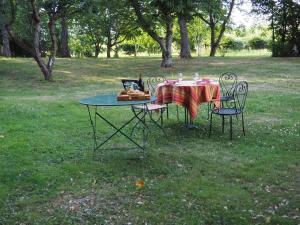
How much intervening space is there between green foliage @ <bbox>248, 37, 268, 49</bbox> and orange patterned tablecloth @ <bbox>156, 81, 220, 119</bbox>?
37.9m

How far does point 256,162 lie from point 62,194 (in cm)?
272

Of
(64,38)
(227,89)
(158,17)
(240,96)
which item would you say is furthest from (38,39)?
(64,38)

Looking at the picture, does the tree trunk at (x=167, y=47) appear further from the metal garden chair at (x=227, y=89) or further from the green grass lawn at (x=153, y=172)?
the green grass lawn at (x=153, y=172)

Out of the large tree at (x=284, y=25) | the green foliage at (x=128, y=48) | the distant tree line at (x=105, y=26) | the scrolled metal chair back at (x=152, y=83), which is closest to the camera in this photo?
the scrolled metal chair back at (x=152, y=83)

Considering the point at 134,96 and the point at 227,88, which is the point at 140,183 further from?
Answer: the point at 227,88

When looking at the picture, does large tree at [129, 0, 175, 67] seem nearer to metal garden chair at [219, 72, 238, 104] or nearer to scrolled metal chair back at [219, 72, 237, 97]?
scrolled metal chair back at [219, 72, 237, 97]

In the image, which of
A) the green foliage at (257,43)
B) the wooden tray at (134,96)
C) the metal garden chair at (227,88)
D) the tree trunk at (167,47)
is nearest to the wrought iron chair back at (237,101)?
the metal garden chair at (227,88)

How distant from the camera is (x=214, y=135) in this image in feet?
24.7

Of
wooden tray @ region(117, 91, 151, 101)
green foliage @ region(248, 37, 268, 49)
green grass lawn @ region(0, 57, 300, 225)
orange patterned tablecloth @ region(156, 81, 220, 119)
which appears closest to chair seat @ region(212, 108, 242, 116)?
orange patterned tablecloth @ region(156, 81, 220, 119)

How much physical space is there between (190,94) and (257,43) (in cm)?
3876

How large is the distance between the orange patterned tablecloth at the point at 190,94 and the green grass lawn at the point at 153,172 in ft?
1.98

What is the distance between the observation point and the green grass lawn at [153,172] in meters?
4.30

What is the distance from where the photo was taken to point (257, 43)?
43969mm

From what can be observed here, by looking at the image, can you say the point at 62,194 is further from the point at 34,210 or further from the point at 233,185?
the point at 233,185
